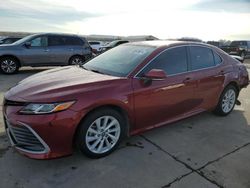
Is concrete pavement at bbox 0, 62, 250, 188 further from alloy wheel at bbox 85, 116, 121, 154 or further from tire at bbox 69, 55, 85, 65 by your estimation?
tire at bbox 69, 55, 85, 65

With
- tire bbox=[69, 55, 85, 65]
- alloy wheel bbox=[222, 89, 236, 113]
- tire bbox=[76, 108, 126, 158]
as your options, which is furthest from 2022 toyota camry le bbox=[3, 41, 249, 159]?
tire bbox=[69, 55, 85, 65]

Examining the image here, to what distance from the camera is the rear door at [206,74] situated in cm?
427

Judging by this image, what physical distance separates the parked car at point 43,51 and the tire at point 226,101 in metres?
5.57

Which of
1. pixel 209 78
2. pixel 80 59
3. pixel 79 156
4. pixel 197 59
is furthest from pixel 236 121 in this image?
pixel 80 59

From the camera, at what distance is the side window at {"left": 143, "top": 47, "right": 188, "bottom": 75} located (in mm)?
3717

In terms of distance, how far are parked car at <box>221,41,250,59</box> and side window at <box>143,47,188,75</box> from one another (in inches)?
769

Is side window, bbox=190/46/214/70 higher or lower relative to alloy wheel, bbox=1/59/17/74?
higher

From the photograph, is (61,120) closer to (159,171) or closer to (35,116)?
(35,116)

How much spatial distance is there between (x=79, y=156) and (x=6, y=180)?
0.92 meters

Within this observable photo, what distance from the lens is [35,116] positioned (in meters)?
2.78

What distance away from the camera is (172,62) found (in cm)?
395

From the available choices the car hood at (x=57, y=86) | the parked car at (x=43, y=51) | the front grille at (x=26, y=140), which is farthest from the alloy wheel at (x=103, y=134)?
the parked car at (x=43, y=51)

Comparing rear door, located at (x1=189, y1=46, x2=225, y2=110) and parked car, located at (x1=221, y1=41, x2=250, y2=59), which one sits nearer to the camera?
rear door, located at (x1=189, y1=46, x2=225, y2=110)

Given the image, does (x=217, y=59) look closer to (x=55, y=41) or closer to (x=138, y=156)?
(x=138, y=156)
